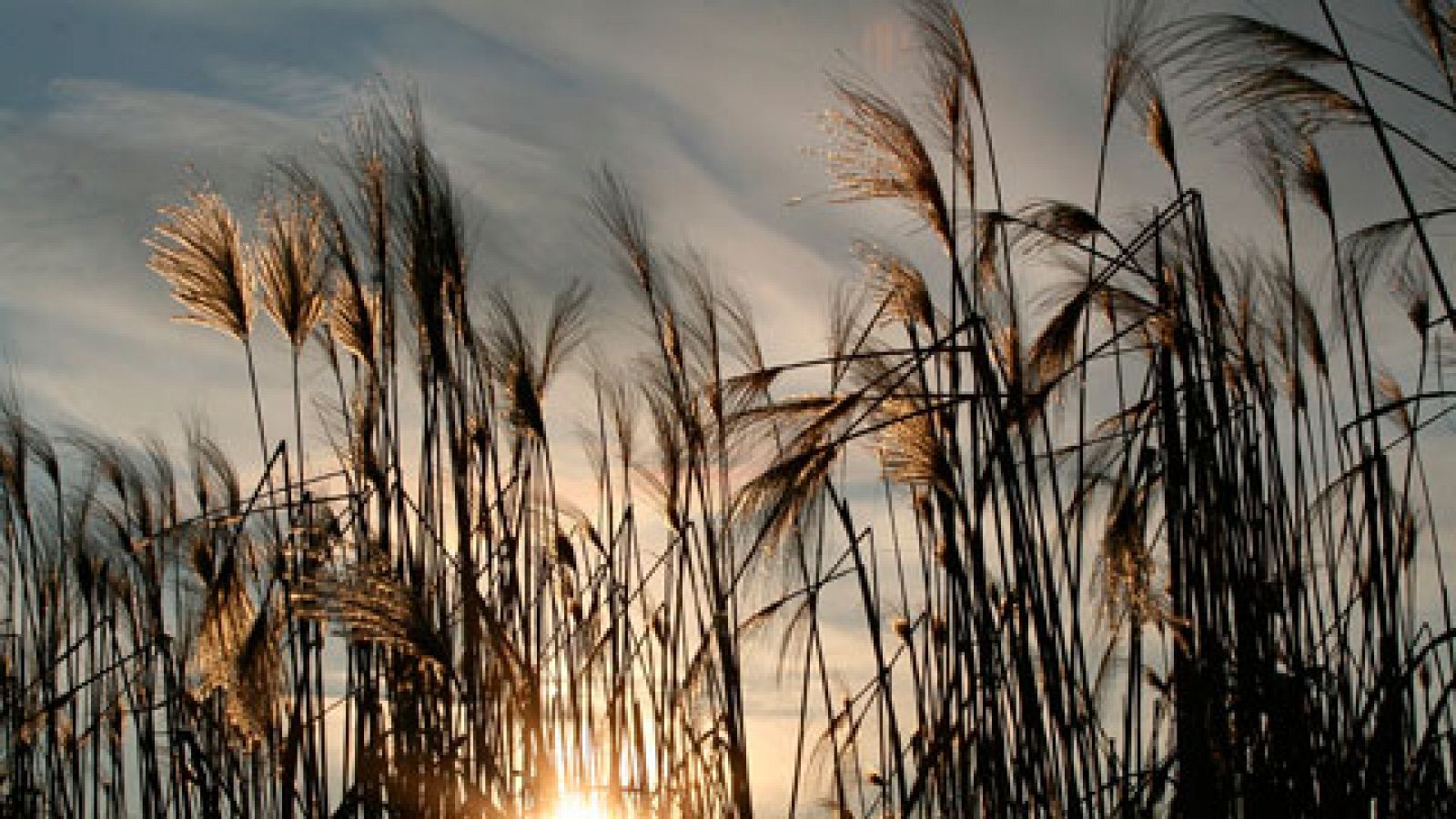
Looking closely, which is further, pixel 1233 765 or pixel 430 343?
pixel 430 343

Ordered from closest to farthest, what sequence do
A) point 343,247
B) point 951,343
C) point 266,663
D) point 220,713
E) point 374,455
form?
point 951,343 < point 266,663 < point 343,247 < point 374,455 < point 220,713

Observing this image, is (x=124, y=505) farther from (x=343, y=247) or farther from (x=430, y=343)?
(x=430, y=343)

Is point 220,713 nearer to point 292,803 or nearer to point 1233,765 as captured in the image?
point 292,803

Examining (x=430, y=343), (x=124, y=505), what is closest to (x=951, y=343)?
(x=430, y=343)

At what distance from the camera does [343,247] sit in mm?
3047

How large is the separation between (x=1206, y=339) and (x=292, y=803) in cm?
198

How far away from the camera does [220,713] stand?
14.0 feet

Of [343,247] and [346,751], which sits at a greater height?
[343,247]

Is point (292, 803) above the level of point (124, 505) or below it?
below

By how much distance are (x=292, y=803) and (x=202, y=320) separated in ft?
4.29

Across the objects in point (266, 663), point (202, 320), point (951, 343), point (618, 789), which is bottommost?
point (618, 789)

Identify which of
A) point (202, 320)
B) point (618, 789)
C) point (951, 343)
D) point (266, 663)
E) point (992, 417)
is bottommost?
point (618, 789)

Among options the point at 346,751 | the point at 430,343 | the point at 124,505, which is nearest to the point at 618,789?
the point at 346,751

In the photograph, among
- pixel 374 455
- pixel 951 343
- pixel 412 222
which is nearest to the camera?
pixel 951 343
